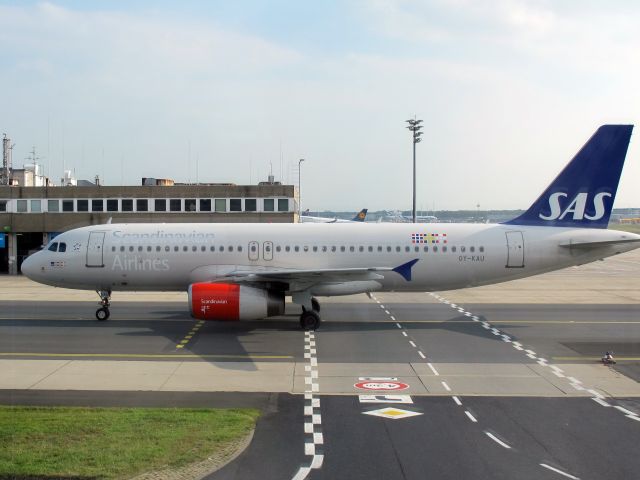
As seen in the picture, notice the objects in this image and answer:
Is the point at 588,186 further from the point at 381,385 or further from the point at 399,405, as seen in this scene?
the point at 399,405

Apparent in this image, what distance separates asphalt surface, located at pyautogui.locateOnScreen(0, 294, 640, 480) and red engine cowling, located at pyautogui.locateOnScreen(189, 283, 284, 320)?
906 millimetres

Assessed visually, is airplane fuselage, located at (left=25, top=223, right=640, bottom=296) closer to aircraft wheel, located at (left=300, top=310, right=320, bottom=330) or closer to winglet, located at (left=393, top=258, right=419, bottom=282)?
winglet, located at (left=393, top=258, right=419, bottom=282)

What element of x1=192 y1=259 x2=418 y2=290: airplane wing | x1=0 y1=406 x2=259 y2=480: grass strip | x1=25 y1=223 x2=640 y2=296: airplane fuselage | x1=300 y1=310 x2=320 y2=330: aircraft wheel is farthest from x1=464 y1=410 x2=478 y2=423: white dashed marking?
x1=25 y1=223 x2=640 y2=296: airplane fuselage

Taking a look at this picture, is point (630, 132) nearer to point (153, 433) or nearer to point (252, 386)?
point (252, 386)

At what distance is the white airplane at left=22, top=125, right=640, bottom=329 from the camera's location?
81.3 feet

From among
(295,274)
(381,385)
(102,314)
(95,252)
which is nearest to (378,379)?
(381,385)

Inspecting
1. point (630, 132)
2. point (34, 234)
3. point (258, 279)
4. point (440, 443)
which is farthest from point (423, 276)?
point (34, 234)

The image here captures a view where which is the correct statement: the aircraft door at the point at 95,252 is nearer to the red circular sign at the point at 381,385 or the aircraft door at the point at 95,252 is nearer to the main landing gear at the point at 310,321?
the main landing gear at the point at 310,321

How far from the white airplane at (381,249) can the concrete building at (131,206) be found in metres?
19.3

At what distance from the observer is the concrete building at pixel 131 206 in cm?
4466

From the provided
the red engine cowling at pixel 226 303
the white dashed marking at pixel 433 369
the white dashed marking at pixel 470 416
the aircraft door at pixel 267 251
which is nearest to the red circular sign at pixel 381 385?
the white dashed marking at pixel 433 369

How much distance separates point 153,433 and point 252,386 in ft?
14.0

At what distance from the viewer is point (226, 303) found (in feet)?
70.4

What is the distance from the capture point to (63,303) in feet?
101
